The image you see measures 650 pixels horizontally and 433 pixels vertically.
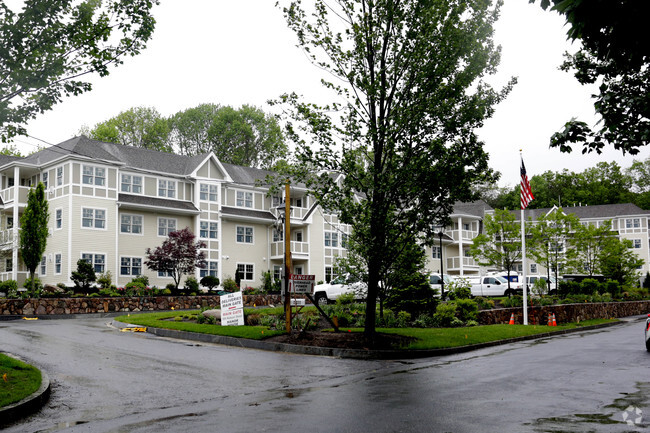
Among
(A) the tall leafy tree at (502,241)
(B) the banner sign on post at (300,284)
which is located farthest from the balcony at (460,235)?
(B) the banner sign on post at (300,284)

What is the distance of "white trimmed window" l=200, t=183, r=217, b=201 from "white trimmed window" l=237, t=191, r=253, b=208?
2.74 meters

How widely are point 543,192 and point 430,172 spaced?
85054 millimetres

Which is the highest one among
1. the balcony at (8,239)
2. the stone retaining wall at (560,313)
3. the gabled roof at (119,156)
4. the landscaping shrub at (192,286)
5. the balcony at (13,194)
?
the gabled roof at (119,156)

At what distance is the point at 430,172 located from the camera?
16.9m

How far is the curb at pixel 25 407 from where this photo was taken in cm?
834

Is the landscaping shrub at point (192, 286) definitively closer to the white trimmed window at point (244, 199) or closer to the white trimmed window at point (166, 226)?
the white trimmed window at point (166, 226)

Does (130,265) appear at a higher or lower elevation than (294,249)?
lower

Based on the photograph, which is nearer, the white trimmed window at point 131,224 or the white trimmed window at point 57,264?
the white trimmed window at point 57,264

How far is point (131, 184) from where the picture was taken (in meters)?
41.2

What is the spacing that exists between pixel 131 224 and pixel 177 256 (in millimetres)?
5324

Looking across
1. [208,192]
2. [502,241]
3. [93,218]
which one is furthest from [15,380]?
[502,241]

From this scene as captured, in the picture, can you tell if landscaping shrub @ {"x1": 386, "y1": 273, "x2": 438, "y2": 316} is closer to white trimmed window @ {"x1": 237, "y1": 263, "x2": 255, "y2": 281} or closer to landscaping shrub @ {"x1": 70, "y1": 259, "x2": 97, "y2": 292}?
landscaping shrub @ {"x1": 70, "y1": 259, "x2": 97, "y2": 292}

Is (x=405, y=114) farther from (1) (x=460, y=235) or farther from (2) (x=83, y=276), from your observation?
(1) (x=460, y=235)

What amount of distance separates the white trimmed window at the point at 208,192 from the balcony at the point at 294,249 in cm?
636
